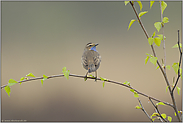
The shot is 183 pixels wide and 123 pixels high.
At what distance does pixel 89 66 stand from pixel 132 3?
0.52m

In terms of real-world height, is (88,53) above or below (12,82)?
above

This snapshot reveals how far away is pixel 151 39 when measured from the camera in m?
0.45

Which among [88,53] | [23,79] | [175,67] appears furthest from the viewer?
[88,53]

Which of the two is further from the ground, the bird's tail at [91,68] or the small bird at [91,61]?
the small bird at [91,61]

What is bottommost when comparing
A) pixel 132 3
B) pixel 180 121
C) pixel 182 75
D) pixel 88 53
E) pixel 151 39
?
pixel 180 121

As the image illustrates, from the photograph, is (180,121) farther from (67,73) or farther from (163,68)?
(67,73)

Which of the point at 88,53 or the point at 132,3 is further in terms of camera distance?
the point at 88,53

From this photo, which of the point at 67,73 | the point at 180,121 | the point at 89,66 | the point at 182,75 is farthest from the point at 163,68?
the point at 89,66

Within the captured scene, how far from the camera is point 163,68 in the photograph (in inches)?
20.0

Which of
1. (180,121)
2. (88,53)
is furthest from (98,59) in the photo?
(180,121)

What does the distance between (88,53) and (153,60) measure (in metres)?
0.64

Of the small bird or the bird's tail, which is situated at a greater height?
the small bird

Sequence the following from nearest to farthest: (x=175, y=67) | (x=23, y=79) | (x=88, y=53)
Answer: (x=175, y=67), (x=23, y=79), (x=88, y=53)

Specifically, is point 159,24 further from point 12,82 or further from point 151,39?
point 12,82
